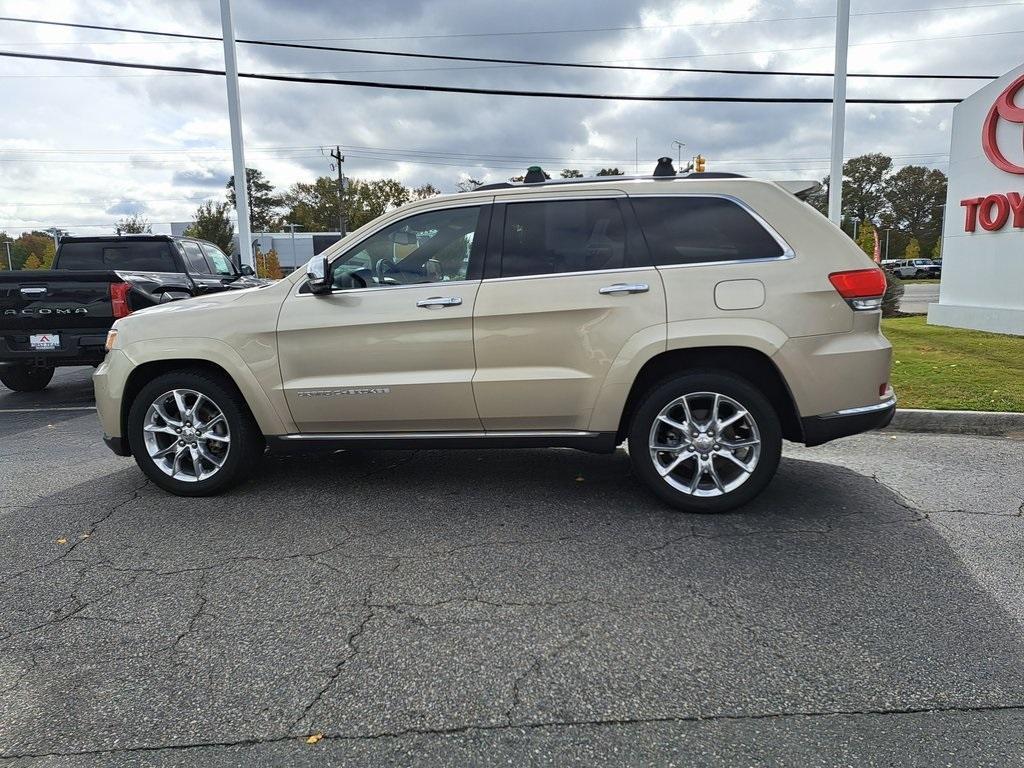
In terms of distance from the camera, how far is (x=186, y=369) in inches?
189

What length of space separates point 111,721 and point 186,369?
276 centimetres

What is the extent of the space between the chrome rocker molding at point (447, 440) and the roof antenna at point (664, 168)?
1680 mm

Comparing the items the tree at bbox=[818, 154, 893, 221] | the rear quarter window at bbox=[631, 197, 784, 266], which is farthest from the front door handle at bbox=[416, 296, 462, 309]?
the tree at bbox=[818, 154, 893, 221]

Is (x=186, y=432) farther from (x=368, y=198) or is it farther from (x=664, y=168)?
(x=368, y=198)

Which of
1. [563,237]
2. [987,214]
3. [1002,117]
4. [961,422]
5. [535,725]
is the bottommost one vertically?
[535,725]

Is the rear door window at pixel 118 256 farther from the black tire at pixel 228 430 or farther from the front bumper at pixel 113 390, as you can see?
the black tire at pixel 228 430

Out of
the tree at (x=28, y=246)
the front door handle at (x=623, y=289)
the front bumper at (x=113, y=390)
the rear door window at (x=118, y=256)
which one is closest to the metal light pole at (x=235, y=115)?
the rear door window at (x=118, y=256)

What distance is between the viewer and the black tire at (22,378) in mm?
9625

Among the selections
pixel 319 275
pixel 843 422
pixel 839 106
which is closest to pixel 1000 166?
pixel 839 106

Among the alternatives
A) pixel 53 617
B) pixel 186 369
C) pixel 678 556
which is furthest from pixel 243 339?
pixel 678 556

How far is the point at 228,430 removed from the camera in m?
4.74

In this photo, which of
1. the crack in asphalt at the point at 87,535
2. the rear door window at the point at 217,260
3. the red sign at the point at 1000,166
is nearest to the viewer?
the crack in asphalt at the point at 87,535

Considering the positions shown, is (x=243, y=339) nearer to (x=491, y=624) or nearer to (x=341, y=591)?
(x=341, y=591)

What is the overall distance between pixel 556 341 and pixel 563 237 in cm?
67
